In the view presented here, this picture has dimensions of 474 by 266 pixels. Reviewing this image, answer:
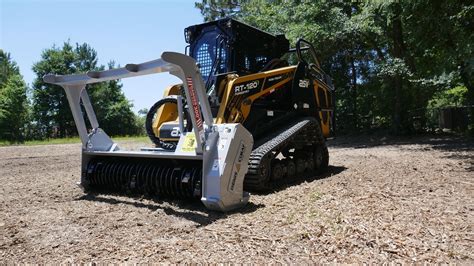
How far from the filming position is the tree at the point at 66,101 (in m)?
38.7

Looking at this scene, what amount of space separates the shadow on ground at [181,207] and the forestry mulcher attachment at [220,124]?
0.34 feet

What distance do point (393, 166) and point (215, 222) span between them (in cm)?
487

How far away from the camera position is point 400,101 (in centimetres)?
1672

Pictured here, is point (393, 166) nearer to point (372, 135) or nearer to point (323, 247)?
point (323, 247)

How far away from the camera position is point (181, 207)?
4871 millimetres

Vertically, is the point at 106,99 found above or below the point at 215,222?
above

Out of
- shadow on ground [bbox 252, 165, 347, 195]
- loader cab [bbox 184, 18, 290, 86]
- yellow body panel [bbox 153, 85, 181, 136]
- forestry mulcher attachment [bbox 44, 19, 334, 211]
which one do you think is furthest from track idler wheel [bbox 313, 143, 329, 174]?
yellow body panel [bbox 153, 85, 181, 136]

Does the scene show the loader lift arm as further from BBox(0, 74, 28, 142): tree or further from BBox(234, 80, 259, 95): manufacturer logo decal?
BBox(0, 74, 28, 142): tree

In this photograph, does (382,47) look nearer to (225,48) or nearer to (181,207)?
(225,48)

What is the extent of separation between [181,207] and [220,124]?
1.08 metres

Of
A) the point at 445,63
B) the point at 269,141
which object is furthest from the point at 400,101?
the point at 269,141

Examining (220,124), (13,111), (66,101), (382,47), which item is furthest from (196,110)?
(66,101)

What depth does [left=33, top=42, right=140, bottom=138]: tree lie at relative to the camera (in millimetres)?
38688

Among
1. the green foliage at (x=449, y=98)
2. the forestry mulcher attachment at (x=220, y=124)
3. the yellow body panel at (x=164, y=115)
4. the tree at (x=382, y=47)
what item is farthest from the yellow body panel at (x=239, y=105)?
the green foliage at (x=449, y=98)
